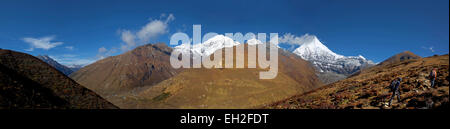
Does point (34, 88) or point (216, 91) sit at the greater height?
point (34, 88)

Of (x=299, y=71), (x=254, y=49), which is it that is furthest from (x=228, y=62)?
(x=299, y=71)

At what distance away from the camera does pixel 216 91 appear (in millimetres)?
96812

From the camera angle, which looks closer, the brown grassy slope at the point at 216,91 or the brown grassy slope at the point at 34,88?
the brown grassy slope at the point at 34,88

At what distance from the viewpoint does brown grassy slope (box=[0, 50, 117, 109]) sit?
1104 cm

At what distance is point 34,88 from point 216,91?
280 ft

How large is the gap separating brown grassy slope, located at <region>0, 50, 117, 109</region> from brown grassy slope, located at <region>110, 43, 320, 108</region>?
6649 cm

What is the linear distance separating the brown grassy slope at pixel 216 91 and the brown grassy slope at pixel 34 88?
2618 inches

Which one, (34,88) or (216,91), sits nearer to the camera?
(34,88)

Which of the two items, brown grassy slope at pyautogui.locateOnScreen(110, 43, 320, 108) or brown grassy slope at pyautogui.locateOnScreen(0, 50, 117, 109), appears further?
brown grassy slope at pyautogui.locateOnScreen(110, 43, 320, 108)

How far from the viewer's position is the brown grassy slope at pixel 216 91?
8700 cm

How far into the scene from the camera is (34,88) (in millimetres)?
12391
